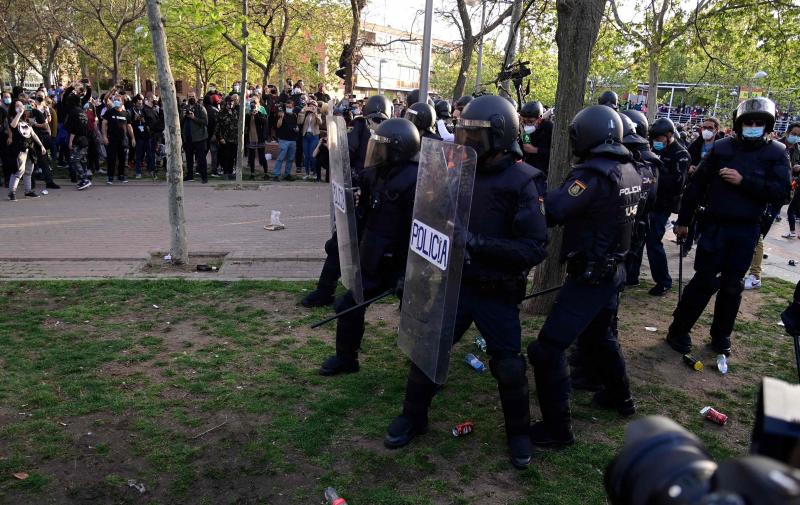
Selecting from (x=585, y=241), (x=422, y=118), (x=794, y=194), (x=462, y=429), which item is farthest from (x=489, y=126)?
(x=794, y=194)

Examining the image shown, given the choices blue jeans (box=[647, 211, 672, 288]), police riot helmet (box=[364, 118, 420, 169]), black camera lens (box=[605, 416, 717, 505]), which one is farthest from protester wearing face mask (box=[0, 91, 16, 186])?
black camera lens (box=[605, 416, 717, 505])

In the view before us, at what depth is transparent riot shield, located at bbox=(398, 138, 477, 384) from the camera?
3.28 m

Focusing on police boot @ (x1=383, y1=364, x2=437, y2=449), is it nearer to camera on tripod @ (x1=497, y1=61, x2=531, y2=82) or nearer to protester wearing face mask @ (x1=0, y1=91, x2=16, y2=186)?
camera on tripod @ (x1=497, y1=61, x2=531, y2=82)

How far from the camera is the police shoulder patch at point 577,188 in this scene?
358 cm

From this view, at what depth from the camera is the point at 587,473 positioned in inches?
141

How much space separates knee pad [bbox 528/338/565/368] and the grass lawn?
1.93 feet

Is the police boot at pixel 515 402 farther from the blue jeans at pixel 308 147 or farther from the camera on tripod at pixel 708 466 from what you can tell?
the blue jeans at pixel 308 147

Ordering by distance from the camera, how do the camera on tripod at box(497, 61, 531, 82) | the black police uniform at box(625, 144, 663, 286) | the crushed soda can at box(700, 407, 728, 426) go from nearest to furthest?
1. the black police uniform at box(625, 144, 663, 286)
2. the crushed soda can at box(700, 407, 728, 426)
3. the camera on tripod at box(497, 61, 531, 82)

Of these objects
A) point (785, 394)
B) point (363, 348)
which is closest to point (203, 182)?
point (363, 348)

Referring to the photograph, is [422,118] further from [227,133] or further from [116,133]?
[116,133]

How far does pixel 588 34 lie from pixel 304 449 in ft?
14.0

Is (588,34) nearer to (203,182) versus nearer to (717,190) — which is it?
(717,190)

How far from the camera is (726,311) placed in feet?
17.9

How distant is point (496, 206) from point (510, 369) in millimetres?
924
